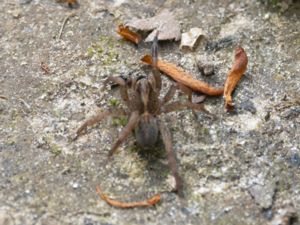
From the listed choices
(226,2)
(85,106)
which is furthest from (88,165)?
(226,2)

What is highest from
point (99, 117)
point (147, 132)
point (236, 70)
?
point (236, 70)

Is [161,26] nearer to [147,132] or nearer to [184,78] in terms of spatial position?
[184,78]

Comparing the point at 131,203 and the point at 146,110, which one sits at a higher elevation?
the point at 146,110

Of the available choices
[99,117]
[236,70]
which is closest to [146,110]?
[99,117]

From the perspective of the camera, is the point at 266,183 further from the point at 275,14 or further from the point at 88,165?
the point at 275,14

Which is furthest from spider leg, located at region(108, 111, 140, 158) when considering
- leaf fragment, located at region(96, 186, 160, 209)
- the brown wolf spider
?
leaf fragment, located at region(96, 186, 160, 209)

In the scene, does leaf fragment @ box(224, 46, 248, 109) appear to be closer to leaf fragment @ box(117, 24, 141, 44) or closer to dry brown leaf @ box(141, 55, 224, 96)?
dry brown leaf @ box(141, 55, 224, 96)
